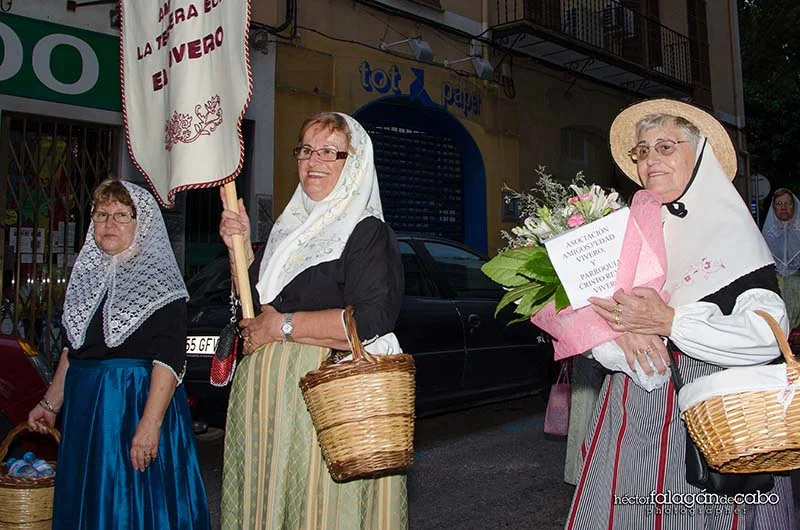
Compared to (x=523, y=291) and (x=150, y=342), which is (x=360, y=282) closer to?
(x=523, y=291)

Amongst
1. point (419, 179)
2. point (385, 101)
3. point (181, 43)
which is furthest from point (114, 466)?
point (419, 179)

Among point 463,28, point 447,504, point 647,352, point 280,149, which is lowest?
point 447,504

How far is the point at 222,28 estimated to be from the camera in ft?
8.92

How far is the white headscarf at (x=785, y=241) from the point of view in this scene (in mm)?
6895

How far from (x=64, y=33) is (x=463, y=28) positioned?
6635mm

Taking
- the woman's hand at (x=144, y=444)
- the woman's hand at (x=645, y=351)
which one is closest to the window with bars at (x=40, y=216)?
the woman's hand at (x=144, y=444)

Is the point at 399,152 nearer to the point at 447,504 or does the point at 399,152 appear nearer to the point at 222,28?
the point at 447,504

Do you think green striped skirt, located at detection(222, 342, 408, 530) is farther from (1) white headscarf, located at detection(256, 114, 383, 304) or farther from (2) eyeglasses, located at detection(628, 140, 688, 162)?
(2) eyeglasses, located at detection(628, 140, 688, 162)

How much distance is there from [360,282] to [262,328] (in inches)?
14.3

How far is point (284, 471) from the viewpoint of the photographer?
2.50m

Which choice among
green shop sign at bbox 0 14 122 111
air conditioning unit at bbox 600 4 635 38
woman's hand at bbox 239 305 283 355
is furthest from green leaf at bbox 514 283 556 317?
air conditioning unit at bbox 600 4 635 38

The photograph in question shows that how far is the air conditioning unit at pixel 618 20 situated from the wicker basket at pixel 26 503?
14406mm

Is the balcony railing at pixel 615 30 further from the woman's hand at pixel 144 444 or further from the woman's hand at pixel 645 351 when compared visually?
the woman's hand at pixel 645 351

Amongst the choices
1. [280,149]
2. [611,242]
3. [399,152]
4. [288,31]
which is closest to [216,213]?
[280,149]
